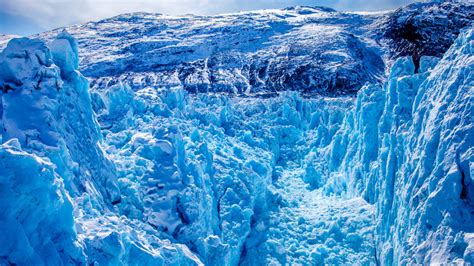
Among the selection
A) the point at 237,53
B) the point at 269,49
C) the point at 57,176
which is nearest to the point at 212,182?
the point at 57,176

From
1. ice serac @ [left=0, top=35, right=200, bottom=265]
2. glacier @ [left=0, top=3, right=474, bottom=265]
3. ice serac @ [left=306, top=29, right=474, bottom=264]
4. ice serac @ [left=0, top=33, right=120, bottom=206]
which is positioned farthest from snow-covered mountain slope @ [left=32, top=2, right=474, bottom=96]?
ice serac @ [left=0, top=35, right=200, bottom=265]

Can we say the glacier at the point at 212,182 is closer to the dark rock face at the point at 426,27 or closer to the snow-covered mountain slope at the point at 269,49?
the snow-covered mountain slope at the point at 269,49

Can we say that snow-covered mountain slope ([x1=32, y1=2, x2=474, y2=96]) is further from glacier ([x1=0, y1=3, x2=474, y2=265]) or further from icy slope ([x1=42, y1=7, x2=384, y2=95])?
glacier ([x1=0, y1=3, x2=474, y2=265])

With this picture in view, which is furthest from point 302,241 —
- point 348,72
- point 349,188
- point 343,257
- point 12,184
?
point 348,72

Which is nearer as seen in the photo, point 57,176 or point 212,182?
point 57,176

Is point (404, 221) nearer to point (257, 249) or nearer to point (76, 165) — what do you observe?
point (257, 249)

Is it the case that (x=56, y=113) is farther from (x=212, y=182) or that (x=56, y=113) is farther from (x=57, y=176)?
(x=212, y=182)
